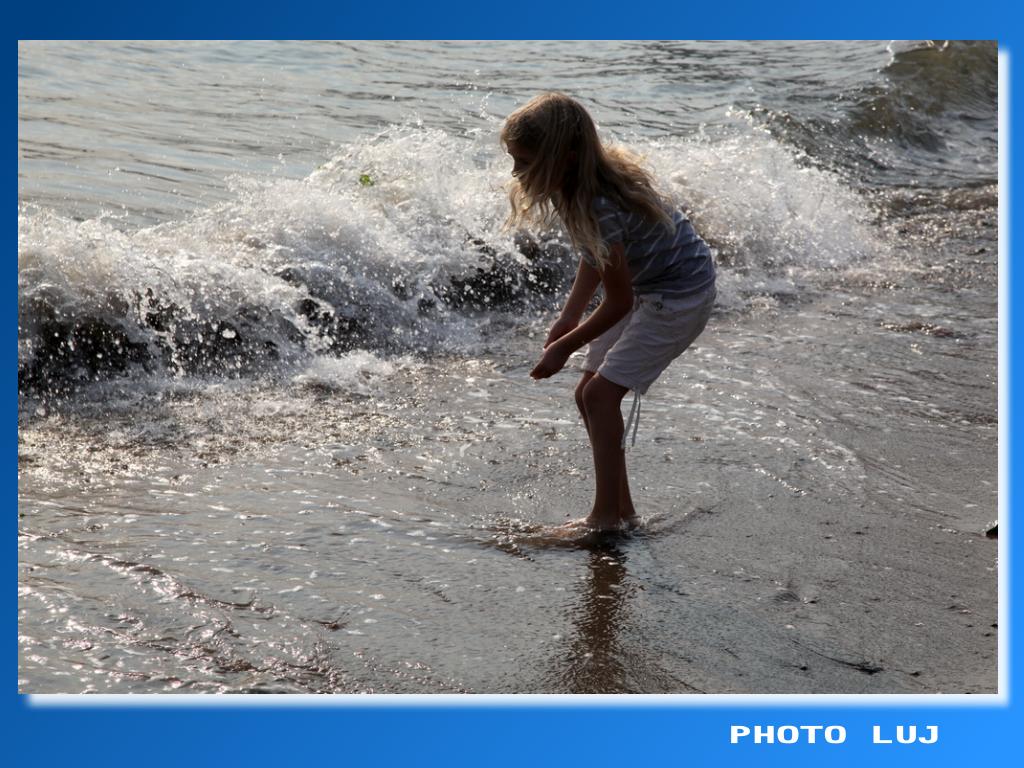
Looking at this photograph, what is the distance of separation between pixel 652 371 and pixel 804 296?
4.17 m

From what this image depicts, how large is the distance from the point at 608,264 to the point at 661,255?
0.31 meters

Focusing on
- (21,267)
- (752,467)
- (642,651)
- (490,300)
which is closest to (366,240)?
(490,300)

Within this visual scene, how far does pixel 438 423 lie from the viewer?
18.2 ft

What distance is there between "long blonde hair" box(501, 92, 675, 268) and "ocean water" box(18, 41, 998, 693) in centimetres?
114

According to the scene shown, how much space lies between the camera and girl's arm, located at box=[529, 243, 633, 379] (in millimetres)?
4031

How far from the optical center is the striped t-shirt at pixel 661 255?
411 centimetres

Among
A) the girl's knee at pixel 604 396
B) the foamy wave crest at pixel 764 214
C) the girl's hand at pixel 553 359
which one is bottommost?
the girl's knee at pixel 604 396

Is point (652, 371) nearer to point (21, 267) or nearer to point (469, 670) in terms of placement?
point (469, 670)

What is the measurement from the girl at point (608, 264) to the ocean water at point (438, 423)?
1.56 ft

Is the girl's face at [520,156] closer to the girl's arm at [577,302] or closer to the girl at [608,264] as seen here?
the girl at [608,264]

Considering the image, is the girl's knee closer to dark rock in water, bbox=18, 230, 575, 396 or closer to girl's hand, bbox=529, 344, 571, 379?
girl's hand, bbox=529, 344, 571, 379

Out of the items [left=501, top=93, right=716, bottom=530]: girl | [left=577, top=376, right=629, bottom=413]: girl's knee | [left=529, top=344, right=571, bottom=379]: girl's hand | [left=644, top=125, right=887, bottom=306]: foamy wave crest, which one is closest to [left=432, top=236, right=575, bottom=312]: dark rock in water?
[left=644, top=125, right=887, bottom=306]: foamy wave crest

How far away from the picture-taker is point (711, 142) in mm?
11672

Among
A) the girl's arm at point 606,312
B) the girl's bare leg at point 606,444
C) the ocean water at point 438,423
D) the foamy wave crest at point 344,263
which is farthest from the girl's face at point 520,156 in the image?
the foamy wave crest at point 344,263
